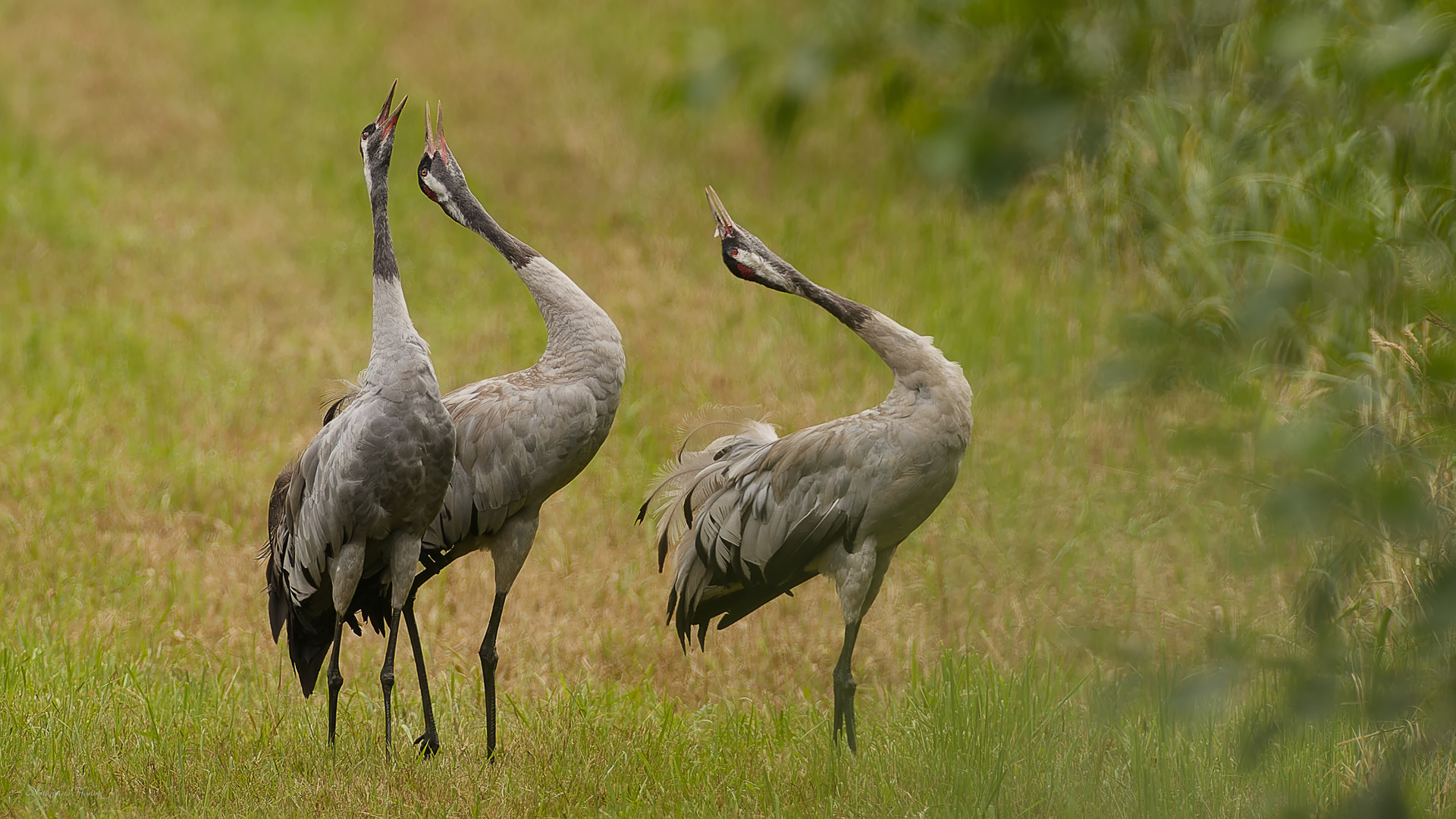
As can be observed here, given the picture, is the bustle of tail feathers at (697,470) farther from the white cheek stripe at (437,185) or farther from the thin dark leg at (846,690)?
the white cheek stripe at (437,185)

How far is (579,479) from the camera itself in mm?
7051

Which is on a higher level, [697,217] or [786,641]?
[697,217]

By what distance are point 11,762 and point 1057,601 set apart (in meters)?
3.88

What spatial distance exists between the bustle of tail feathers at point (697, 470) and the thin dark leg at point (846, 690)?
67 centimetres

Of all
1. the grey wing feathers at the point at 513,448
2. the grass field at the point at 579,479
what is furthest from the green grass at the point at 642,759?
the grey wing feathers at the point at 513,448

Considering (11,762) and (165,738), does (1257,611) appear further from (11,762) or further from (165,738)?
(11,762)

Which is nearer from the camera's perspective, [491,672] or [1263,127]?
[1263,127]

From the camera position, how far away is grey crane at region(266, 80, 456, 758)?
3.92 metres

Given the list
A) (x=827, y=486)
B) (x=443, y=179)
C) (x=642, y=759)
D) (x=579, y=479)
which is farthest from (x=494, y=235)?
(x=579, y=479)

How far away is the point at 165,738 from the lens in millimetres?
4336

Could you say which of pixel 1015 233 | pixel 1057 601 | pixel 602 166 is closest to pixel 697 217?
pixel 602 166

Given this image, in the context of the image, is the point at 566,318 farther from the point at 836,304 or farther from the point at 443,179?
the point at 836,304

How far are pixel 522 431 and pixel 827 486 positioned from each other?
3.13 feet

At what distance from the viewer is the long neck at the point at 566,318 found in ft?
14.0
